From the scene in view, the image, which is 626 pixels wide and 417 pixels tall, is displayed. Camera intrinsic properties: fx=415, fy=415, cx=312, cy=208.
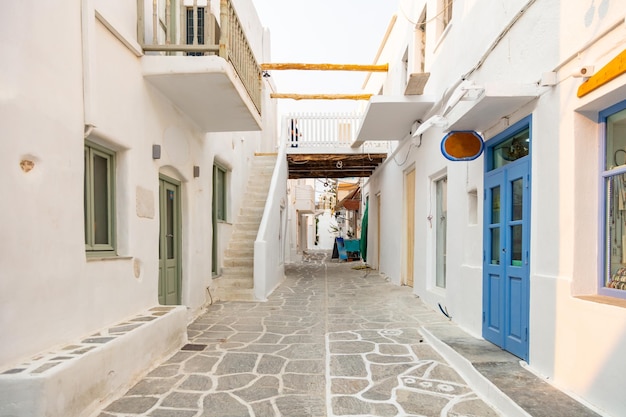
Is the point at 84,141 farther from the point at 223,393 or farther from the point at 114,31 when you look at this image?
the point at 223,393

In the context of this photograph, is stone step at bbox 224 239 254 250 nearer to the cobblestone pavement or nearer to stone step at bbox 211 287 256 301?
stone step at bbox 211 287 256 301

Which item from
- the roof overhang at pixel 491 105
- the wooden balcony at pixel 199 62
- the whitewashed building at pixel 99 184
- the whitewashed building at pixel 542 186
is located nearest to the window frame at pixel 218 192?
the whitewashed building at pixel 99 184

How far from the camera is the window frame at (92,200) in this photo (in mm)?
3957

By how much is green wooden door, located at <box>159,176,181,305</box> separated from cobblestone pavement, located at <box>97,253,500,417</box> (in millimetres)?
629

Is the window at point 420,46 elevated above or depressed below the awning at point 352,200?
above

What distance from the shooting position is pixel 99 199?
4246 millimetres

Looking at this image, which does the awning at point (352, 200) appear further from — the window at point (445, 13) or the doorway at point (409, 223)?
the window at point (445, 13)

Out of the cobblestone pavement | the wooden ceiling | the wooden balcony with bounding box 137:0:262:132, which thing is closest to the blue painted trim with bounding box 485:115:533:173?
the cobblestone pavement

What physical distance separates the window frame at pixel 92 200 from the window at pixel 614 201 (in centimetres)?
443

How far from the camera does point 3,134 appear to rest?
2.73 m

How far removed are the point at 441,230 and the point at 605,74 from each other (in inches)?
172

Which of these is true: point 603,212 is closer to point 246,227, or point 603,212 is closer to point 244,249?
point 244,249

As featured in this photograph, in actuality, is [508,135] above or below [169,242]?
above

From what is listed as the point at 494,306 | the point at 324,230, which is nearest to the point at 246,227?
the point at 494,306
